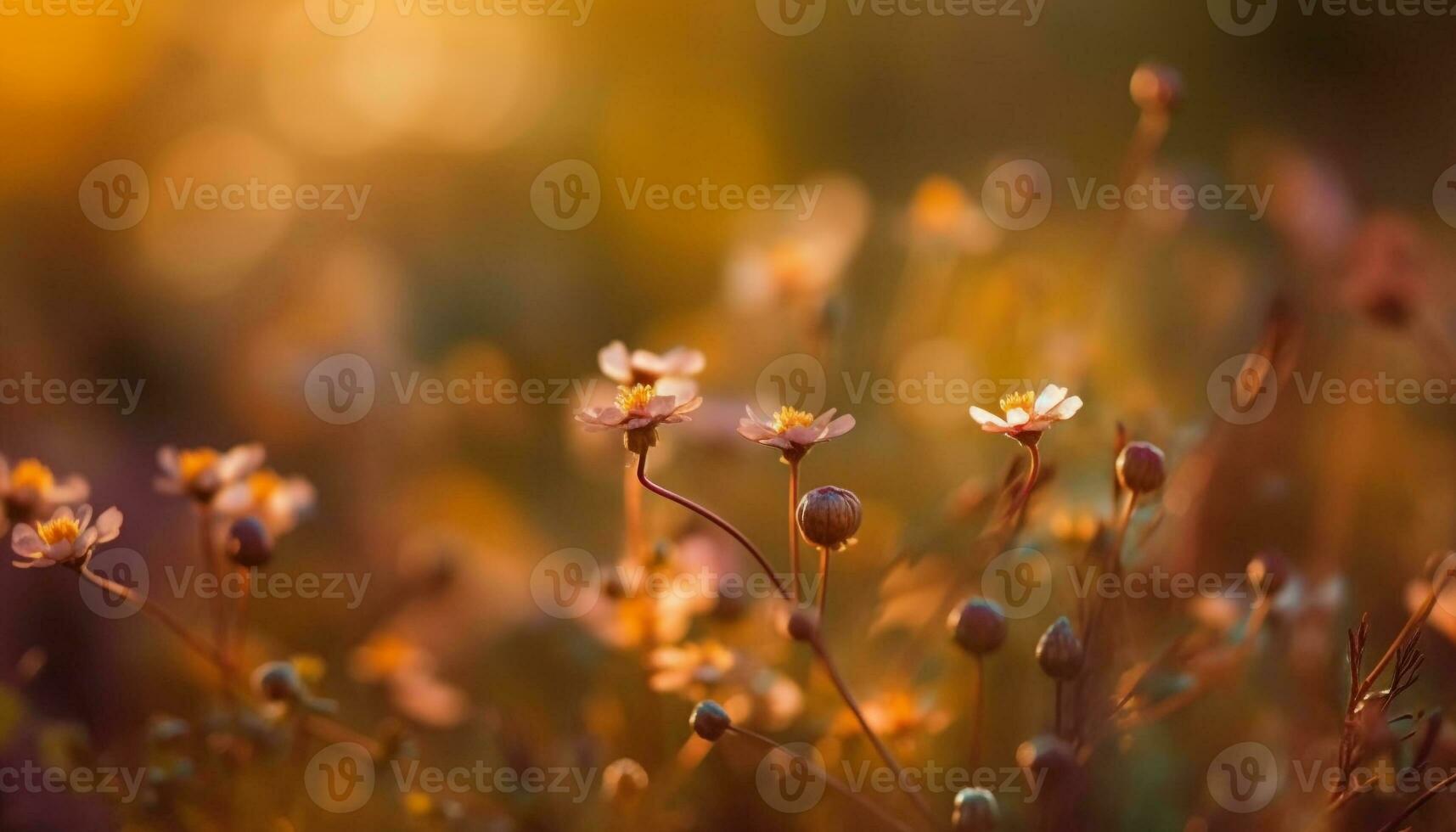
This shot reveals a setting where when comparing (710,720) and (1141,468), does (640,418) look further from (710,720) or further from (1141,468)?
(1141,468)

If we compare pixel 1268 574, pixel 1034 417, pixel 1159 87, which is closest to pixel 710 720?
pixel 1034 417

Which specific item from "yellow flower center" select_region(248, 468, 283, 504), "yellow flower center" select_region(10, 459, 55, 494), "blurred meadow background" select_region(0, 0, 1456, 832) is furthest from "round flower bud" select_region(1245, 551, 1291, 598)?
"yellow flower center" select_region(10, 459, 55, 494)

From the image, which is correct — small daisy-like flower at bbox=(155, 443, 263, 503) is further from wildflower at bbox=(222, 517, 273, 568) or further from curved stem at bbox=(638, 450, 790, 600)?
curved stem at bbox=(638, 450, 790, 600)

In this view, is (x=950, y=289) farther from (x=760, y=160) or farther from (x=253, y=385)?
(x=253, y=385)

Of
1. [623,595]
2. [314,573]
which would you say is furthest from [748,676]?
[314,573]

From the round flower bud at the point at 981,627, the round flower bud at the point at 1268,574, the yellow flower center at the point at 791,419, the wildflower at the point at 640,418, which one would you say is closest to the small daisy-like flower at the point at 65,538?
the wildflower at the point at 640,418

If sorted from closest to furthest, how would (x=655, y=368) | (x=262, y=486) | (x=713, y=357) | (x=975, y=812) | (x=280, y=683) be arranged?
1. (x=975, y=812)
2. (x=280, y=683)
3. (x=655, y=368)
4. (x=262, y=486)
5. (x=713, y=357)

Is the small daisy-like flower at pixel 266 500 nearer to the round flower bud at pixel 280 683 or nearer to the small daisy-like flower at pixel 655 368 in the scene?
the round flower bud at pixel 280 683
